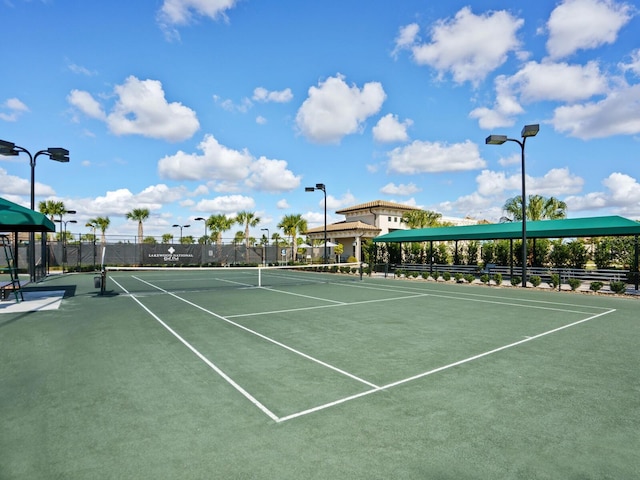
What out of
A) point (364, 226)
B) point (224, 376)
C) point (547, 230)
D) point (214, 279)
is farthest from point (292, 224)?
point (224, 376)

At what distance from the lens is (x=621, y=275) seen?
22.0 m

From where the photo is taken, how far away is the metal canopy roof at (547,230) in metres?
20.1

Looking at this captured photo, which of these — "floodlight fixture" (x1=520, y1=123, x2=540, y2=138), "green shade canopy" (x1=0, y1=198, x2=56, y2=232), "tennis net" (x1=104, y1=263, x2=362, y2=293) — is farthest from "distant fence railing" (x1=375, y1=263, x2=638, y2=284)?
"green shade canopy" (x1=0, y1=198, x2=56, y2=232)

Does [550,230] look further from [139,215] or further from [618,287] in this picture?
[139,215]

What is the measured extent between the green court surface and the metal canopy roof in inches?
457

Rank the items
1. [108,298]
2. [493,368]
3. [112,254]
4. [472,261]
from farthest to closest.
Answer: [112,254]
[472,261]
[108,298]
[493,368]

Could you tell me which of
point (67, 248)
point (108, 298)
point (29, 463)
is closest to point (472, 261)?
→ point (108, 298)

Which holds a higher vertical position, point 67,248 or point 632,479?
point 67,248

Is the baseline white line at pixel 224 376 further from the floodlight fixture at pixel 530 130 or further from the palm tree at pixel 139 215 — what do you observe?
the palm tree at pixel 139 215

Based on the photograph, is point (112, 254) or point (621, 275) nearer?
point (621, 275)

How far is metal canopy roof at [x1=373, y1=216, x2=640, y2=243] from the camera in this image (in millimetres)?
20109

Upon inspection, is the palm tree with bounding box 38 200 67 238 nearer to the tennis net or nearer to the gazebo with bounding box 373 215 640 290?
the tennis net

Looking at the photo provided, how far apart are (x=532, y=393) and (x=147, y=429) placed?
5.28 metres

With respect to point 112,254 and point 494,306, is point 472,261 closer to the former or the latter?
point 494,306
